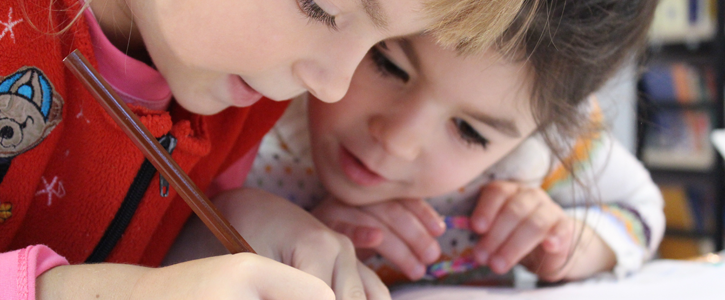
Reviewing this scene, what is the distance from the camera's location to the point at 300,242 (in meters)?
0.45

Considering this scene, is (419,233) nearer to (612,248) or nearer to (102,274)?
(612,248)

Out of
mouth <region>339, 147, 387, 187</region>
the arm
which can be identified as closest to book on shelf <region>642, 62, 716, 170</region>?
the arm

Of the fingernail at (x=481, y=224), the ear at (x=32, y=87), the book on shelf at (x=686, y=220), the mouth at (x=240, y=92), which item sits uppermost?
the ear at (x=32, y=87)

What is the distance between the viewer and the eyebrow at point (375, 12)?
0.38 metres

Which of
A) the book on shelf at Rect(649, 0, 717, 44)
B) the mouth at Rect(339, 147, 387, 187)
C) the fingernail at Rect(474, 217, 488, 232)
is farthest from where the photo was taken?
the book on shelf at Rect(649, 0, 717, 44)

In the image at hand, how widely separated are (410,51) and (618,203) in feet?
1.66

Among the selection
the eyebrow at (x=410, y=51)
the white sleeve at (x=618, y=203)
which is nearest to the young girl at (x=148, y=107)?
the eyebrow at (x=410, y=51)

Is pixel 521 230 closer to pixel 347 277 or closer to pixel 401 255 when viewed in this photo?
pixel 401 255

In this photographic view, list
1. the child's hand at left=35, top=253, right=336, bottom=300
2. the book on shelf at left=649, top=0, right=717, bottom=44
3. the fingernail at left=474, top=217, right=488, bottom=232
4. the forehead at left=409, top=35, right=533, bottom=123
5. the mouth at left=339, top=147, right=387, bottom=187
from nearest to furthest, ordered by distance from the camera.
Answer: the child's hand at left=35, top=253, right=336, bottom=300
the forehead at left=409, top=35, right=533, bottom=123
the mouth at left=339, top=147, right=387, bottom=187
the fingernail at left=474, top=217, right=488, bottom=232
the book on shelf at left=649, top=0, right=717, bottom=44

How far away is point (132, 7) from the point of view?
0.44 m

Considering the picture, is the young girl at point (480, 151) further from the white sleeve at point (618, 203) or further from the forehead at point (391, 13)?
the forehead at point (391, 13)

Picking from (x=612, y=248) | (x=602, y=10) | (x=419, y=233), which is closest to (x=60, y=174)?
(x=419, y=233)

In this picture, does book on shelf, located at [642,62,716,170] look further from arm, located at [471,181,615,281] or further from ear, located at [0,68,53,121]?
ear, located at [0,68,53,121]

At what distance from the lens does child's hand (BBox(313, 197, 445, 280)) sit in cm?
64
